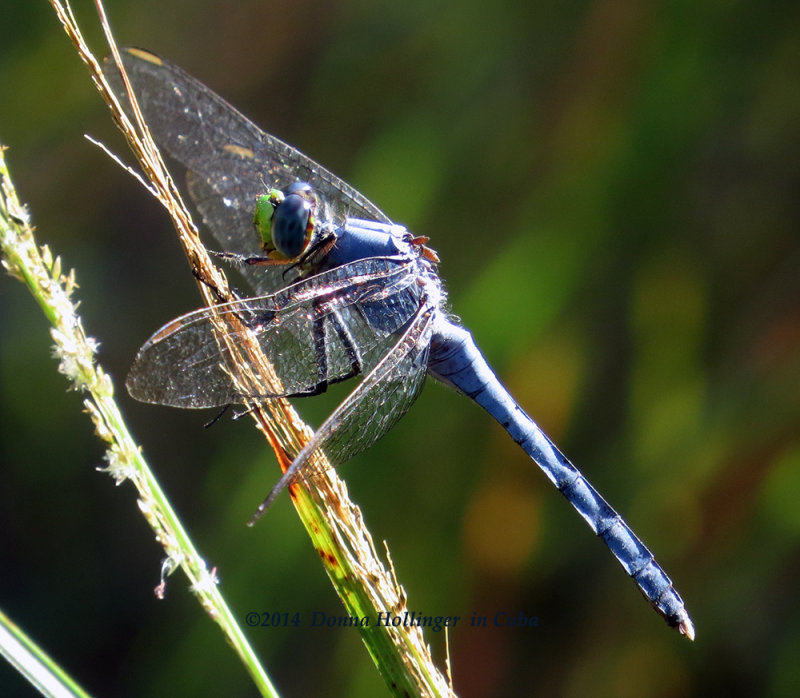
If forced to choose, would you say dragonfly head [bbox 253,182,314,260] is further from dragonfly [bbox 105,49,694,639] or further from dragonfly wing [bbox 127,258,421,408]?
dragonfly wing [bbox 127,258,421,408]

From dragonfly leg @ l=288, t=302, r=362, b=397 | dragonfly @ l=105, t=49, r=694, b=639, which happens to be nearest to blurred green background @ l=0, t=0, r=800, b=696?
dragonfly @ l=105, t=49, r=694, b=639

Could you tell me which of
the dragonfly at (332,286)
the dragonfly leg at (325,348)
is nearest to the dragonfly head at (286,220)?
the dragonfly at (332,286)

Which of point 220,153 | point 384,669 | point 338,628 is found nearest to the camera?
point 384,669

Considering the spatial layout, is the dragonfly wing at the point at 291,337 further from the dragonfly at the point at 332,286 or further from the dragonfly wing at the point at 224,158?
the dragonfly wing at the point at 224,158

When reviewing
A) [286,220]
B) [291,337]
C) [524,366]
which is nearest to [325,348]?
[291,337]

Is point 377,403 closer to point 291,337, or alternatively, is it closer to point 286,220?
point 291,337

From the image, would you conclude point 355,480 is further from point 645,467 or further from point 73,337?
point 73,337

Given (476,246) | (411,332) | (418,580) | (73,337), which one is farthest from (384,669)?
(476,246)
